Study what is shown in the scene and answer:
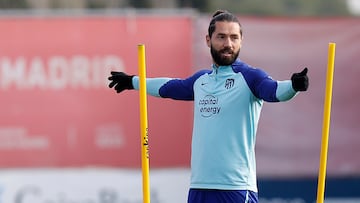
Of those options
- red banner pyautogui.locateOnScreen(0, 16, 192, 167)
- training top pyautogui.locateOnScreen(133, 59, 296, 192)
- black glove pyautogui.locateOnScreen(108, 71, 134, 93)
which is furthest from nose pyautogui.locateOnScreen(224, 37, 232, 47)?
red banner pyautogui.locateOnScreen(0, 16, 192, 167)

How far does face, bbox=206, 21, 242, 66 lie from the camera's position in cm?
638

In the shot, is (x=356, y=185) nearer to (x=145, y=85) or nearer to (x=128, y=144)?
(x=128, y=144)

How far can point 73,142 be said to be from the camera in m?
12.2

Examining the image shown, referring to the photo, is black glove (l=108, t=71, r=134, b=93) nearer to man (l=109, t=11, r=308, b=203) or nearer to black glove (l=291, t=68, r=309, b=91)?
man (l=109, t=11, r=308, b=203)

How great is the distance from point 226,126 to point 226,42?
1.51 ft

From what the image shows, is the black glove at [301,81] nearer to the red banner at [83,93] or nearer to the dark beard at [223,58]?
the dark beard at [223,58]

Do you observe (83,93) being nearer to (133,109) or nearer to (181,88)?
(133,109)

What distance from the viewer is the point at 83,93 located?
1234cm

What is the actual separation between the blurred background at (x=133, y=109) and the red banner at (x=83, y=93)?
1cm

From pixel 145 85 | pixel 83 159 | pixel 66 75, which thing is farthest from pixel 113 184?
pixel 145 85

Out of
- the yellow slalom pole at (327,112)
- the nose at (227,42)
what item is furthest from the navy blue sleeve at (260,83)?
the yellow slalom pole at (327,112)

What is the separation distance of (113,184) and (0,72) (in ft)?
5.45

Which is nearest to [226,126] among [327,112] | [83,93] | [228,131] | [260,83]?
[228,131]

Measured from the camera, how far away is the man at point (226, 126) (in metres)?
6.33
